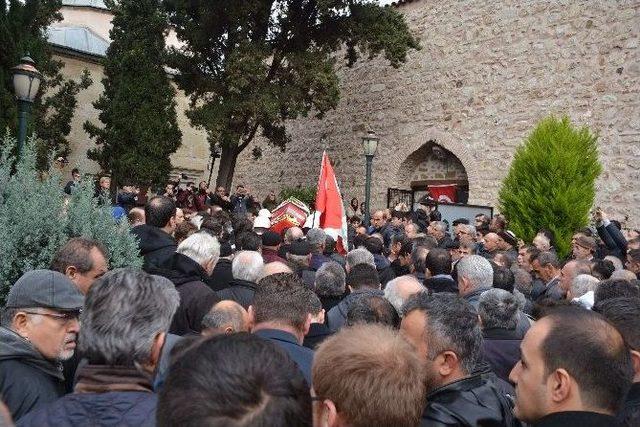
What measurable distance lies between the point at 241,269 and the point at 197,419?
3.33 m

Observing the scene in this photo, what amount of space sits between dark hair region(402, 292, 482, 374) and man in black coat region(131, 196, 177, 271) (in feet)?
7.81

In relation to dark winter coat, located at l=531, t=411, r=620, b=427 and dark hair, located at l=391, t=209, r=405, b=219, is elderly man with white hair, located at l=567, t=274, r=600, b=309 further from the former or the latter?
dark hair, located at l=391, t=209, r=405, b=219

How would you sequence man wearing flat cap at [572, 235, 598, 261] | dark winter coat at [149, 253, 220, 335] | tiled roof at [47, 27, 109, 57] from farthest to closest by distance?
tiled roof at [47, 27, 109, 57]
man wearing flat cap at [572, 235, 598, 261]
dark winter coat at [149, 253, 220, 335]

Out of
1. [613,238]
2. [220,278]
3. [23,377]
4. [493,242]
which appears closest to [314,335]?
[23,377]

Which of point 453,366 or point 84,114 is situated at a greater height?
point 84,114

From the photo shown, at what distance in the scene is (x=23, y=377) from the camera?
237cm

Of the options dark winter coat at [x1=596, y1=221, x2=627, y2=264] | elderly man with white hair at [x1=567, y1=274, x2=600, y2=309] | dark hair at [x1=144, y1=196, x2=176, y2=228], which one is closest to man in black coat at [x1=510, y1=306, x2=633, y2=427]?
elderly man with white hair at [x1=567, y1=274, x2=600, y2=309]

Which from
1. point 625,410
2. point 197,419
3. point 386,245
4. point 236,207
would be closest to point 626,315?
point 625,410

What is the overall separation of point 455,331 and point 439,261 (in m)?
2.71

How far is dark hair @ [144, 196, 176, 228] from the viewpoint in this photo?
5.33 metres

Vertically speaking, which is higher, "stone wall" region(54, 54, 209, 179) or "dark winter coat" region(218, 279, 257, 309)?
"stone wall" region(54, 54, 209, 179)

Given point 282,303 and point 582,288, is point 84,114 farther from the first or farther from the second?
point 282,303

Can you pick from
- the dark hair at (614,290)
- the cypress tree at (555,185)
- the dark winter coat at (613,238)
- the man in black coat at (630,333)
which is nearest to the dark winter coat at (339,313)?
the dark hair at (614,290)

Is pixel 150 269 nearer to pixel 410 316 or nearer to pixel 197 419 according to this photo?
pixel 410 316
